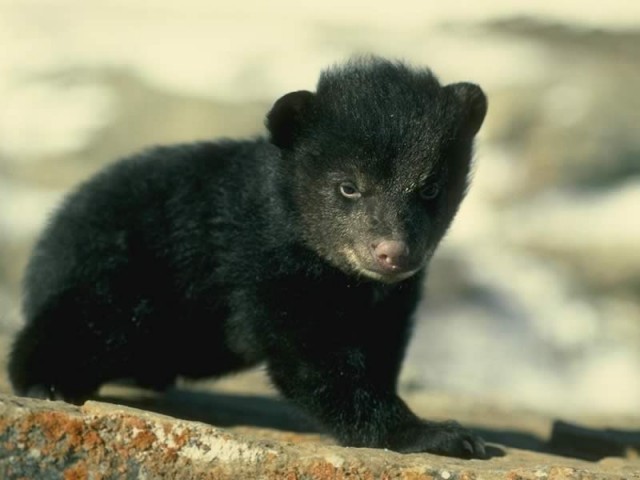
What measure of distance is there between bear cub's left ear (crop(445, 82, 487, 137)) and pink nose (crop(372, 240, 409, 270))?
3.61ft

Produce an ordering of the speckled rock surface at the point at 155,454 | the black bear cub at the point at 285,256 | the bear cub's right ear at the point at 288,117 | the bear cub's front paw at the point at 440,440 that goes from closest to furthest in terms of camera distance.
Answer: the speckled rock surface at the point at 155,454
the bear cub's front paw at the point at 440,440
the black bear cub at the point at 285,256
the bear cub's right ear at the point at 288,117

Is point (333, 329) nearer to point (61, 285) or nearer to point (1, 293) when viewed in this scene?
point (61, 285)

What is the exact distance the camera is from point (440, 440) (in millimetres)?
7363

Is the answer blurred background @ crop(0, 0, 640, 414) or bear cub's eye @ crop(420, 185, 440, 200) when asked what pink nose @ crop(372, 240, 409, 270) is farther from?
blurred background @ crop(0, 0, 640, 414)

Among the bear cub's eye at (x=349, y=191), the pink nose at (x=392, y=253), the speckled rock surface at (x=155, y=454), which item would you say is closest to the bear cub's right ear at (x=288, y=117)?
the bear cub's eye at (x=349, y=191)

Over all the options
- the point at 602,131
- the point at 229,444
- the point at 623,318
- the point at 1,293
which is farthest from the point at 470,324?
the point at 229,444

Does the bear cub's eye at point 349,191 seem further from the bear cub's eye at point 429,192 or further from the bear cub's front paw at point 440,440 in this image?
the bear cub's front paw at point 440,440

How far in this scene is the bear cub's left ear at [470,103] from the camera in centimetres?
820

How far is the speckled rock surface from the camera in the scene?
5809 mm

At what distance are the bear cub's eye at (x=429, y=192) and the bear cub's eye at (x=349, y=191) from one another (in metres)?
0.37

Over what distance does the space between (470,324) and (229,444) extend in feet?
37.6

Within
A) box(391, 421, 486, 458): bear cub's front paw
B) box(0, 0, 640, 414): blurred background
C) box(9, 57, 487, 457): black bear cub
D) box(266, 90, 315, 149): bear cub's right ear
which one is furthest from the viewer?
box(0, 0, 640, 414): blurred background

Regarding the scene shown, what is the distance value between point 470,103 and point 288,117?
1.17 meters

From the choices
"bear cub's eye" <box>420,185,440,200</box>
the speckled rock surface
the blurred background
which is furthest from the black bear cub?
the blurred background
